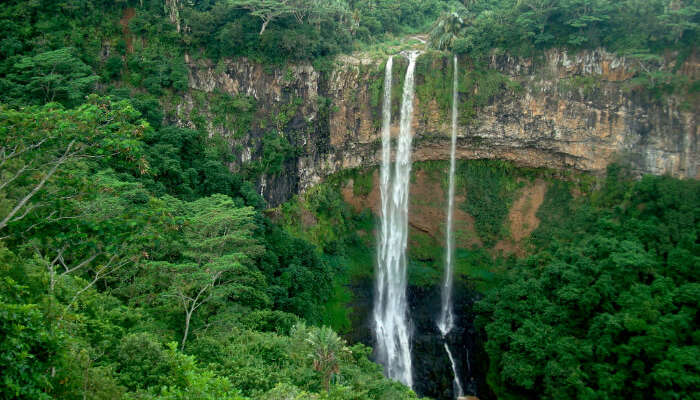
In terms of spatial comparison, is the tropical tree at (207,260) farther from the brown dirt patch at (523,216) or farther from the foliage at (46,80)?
the brown dirt patch at (523,216)

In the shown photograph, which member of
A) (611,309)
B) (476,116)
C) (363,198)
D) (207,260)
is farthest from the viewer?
(363,198)

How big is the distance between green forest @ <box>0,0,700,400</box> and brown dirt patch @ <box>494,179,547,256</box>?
533mm

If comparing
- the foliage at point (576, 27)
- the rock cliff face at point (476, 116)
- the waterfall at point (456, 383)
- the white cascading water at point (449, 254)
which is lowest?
the waterfall at point (456, 383)

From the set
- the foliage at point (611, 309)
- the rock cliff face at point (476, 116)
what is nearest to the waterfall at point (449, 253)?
the rock cliff face at point (476, 116)

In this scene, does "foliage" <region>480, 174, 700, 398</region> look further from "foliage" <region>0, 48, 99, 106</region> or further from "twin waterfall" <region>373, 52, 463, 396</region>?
"foliage" <region>0, 48, 99, 106</region>

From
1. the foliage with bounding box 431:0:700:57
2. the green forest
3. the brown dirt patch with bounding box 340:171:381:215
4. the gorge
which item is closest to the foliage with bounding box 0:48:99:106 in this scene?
the green forest

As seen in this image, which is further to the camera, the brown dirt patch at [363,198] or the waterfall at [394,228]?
the brown dirt patch at [363,198]

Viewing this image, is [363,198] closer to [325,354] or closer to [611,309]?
[611,309]

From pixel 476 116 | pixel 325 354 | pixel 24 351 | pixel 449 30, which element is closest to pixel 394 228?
pixel 476 116

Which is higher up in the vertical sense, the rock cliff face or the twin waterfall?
the rock cliff face

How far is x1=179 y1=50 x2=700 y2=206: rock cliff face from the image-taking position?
71.1 feet

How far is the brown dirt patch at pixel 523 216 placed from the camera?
2538 centimetres

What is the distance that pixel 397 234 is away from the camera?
25938 mm

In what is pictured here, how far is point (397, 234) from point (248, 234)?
11.2 metres
